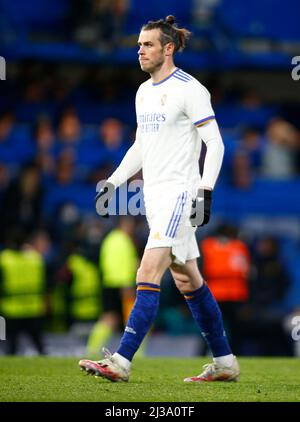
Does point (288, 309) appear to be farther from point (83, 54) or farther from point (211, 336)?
point (211, 336)

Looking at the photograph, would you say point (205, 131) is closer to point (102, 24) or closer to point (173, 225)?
point (173, 225)

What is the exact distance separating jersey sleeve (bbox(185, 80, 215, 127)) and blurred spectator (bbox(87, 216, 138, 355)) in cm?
643

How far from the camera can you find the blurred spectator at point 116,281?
13.5 meters

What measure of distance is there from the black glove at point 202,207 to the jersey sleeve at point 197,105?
0.47 meters

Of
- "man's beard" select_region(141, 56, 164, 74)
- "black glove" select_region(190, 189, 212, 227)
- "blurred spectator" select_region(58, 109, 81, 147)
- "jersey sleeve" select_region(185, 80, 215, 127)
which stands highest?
"blurred spectator" select_region(58, 109, 81, 147)

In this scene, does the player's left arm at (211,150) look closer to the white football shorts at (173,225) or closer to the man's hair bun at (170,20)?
the white football shorts at (173,225)

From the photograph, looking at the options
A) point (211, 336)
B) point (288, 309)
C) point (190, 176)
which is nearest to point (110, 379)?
point (211, 336)

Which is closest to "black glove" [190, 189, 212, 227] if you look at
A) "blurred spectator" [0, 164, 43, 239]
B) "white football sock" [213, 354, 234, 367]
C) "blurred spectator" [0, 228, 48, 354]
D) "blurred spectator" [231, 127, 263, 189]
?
"white football sock" [213, 354, 234, 367]

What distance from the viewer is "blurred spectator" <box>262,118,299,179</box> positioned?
59.4ft

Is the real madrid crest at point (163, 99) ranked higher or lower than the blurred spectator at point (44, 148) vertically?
lower

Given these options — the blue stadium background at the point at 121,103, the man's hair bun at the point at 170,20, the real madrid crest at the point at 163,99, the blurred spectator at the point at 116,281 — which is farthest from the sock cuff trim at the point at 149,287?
the blue stadium background at the point at 121,103

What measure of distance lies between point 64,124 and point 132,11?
3263 millimetres

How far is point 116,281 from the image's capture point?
44.6 ft

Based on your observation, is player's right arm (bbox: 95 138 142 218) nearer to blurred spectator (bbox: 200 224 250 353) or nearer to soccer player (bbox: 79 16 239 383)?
soccer player (bbox: 79 16 239 383)
